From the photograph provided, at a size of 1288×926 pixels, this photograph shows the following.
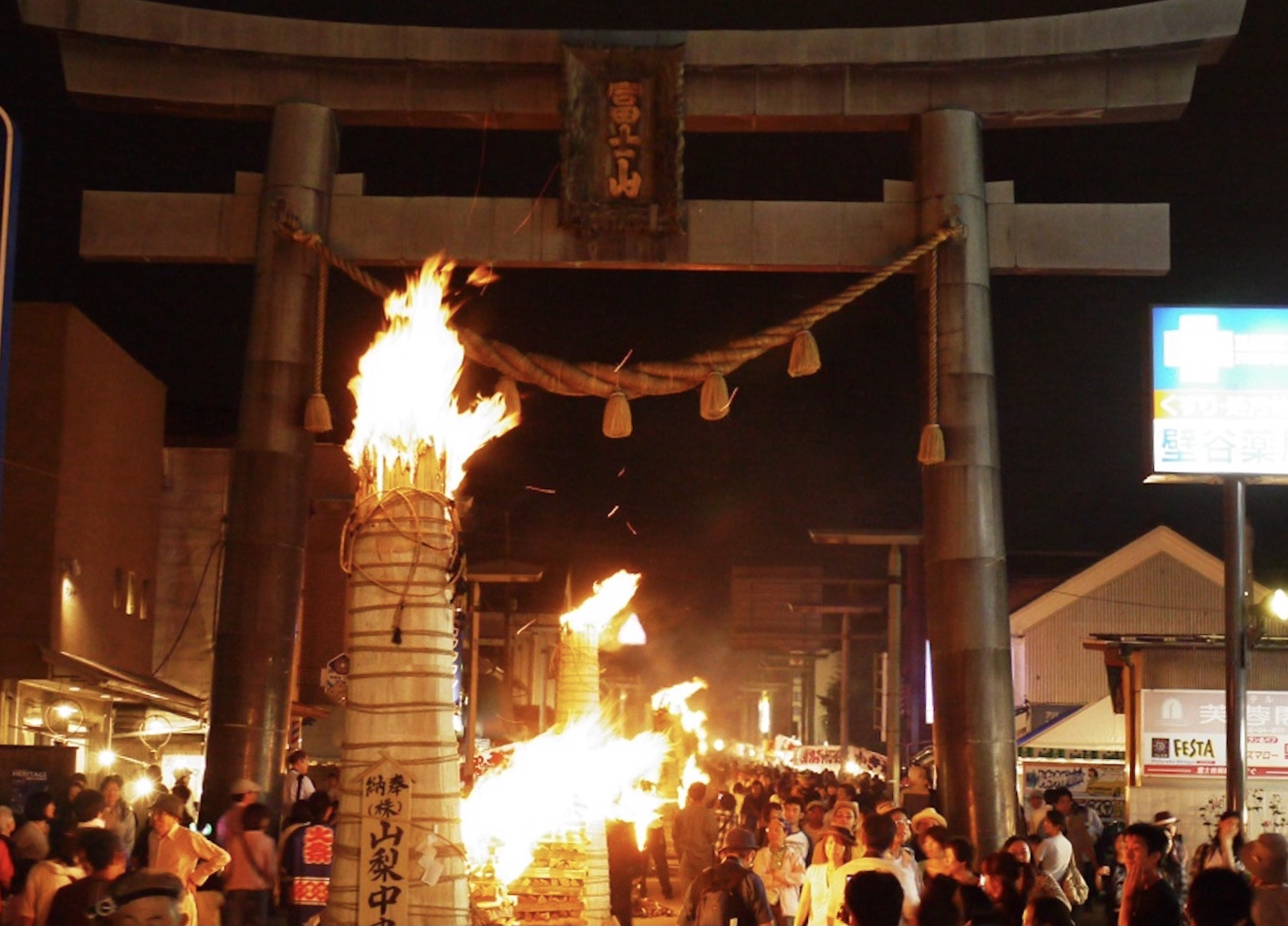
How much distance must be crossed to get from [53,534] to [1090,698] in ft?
80.6

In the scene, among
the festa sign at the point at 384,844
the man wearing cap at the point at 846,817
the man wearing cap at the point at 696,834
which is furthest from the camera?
the man wearing cap at the point at 696,834

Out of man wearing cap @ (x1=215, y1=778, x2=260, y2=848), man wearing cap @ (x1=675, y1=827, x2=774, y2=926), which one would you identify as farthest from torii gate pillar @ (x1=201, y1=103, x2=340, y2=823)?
man wearing cap @ (x1=675, y1=827, x2=774, y2=926)

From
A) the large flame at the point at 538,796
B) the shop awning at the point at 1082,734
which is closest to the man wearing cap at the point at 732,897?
the large flame at the point at 538,796

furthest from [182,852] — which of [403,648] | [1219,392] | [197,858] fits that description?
[1219,392]

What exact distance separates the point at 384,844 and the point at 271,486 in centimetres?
924

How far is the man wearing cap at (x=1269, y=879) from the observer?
7.75 metres

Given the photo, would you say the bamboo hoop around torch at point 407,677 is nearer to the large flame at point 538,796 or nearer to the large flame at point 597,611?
the large flame at point 538,796

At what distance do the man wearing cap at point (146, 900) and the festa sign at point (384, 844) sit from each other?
2.74 feet

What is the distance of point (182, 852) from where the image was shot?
10.6 metres

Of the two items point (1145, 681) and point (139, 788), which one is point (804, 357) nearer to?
point (1145, 681)

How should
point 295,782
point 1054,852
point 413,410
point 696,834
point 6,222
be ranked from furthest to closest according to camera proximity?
point 295,782
point 696,834
point 1054,852
point 6,222
point 413,410

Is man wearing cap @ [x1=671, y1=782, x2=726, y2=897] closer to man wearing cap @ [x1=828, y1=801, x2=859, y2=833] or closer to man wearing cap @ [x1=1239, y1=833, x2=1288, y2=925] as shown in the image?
man wearing cap @ [x1=828, y1=801, x2=859, y2=833]

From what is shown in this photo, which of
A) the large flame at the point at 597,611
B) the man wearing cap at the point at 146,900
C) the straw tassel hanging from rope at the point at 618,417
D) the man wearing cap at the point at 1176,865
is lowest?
the man wearing cap at the point at 1176,865

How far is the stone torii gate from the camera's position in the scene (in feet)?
51.8
